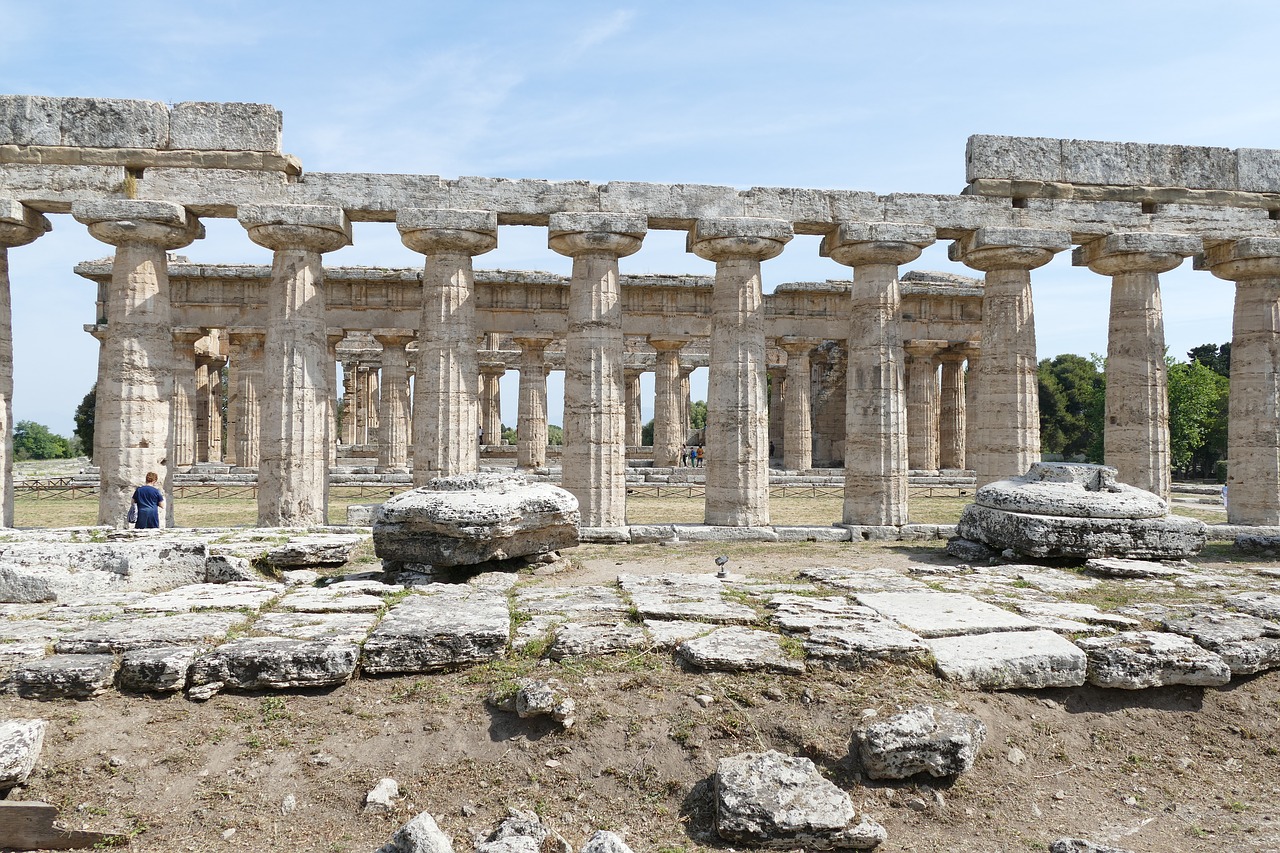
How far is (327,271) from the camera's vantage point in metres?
22.2

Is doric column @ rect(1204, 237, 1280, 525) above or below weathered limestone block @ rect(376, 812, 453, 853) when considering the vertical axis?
above

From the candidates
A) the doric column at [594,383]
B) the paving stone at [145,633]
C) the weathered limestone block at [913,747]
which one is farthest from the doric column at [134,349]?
the weathered limestone block at [913,747]

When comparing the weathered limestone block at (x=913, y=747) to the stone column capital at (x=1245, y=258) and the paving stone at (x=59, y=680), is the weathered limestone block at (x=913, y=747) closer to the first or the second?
the paving stone at (x=59, y=680)

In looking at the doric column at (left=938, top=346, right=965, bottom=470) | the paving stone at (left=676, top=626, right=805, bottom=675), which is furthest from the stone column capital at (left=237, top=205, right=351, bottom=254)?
the doric column at (left=938, top=346, right=965, bottom=470)

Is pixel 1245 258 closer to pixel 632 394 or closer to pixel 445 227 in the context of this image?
pixel 445 227

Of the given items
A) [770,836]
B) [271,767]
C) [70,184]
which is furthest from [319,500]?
[770,836]

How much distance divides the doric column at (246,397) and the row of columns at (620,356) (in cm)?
1269

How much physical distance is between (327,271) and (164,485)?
10.1m

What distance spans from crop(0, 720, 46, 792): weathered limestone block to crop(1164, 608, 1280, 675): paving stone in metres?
8.85

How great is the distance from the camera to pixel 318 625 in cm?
668

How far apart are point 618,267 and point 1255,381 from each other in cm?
1261

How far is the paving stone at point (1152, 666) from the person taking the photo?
6.28 m

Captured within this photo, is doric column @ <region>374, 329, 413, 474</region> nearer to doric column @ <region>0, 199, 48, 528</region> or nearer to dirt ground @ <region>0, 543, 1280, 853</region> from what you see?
doric column @ <region>0, 199, 48, 528</region>

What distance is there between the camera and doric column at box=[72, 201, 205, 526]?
13.2 meters
